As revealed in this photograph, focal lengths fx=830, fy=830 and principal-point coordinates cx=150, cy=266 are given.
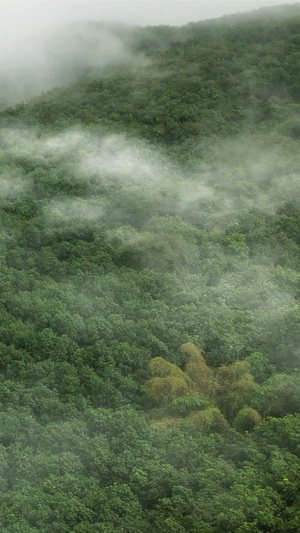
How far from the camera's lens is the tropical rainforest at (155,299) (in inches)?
800

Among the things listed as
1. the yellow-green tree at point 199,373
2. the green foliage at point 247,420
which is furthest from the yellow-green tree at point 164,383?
the green foliage at point 247,420

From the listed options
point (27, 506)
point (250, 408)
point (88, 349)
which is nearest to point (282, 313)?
point (250, 408)

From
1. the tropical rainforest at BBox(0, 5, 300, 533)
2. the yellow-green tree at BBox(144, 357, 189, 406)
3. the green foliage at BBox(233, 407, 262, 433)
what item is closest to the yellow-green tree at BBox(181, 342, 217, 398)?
the tropical rainforest at BBox(0, 5, 300, 533)

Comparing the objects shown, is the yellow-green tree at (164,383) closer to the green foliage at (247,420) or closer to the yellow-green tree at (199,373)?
the yellow-green tree at (199,373)

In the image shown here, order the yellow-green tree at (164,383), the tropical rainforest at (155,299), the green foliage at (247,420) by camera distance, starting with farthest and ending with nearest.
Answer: the yellow-green tree at (164,383) → the green foliage at (247,420) → the tropical rainforest at (155,299)

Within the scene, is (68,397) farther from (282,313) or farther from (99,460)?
(282,313)

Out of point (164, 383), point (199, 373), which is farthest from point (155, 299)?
point (164, 383)

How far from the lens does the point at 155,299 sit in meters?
27.8

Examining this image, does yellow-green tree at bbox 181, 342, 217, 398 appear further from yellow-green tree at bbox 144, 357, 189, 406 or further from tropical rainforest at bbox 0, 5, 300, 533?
yellow-green tree at bbox 144, 357, 189, 406

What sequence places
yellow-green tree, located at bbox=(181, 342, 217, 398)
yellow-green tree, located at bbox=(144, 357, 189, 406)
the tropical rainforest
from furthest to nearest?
yellow-green tree, located at bbox=(181, 342, 217, 398) → yellow-green tree, located at bbox=(144, 357, 189, 406) → the tropical rainforest

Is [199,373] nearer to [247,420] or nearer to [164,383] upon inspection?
[164,383]

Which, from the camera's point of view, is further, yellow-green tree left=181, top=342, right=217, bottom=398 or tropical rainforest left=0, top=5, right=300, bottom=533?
yellow-green tree left=181, top=342, right=217, bottom=398

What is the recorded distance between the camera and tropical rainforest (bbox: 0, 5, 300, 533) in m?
20.3

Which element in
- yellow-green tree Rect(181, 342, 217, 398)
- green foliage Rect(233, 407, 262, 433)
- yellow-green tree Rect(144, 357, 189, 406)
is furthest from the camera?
yellow-green tree Rect(181, 342, 217, 398)
